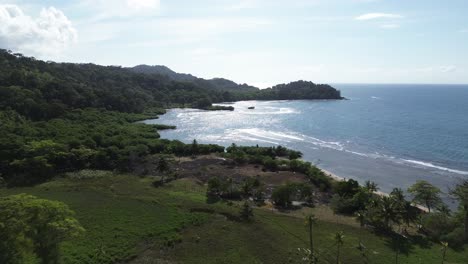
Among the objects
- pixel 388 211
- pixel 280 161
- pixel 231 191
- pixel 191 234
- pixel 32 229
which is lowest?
pixel 191 234

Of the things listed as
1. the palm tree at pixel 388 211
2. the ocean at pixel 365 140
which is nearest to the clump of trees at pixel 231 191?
the palm tree at pixel 388 211

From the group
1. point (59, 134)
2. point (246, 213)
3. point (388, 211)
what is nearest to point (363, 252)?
point (388, 211)

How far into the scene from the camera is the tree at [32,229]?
35.0 meters

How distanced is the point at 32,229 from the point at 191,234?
23.2 m

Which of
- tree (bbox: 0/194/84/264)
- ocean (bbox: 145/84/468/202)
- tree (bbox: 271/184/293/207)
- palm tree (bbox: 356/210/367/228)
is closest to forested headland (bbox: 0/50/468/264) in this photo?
tree (bbox: 0/194/84/264)

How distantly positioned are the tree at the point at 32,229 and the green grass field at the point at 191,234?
661 centimetres

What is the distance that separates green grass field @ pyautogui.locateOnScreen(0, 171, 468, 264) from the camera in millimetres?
49147

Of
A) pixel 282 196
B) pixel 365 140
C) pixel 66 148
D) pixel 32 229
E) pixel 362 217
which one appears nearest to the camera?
pixel 32 229

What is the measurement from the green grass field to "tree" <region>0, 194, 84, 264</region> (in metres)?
6.61

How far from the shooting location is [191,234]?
182 feet

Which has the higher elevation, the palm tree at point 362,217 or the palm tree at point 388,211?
the palm tree at point 388,211

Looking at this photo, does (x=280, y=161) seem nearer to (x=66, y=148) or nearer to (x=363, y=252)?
(x=363, y=252)

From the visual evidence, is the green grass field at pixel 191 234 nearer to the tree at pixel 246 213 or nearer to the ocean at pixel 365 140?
the tree at pixel 246 213

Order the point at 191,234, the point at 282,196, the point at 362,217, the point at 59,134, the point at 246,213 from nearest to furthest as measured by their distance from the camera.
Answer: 1. the point at 191,234
2. the point at 362,217
3. the point at 246,213
4. the point at 282,196
5. the point at 59,134
